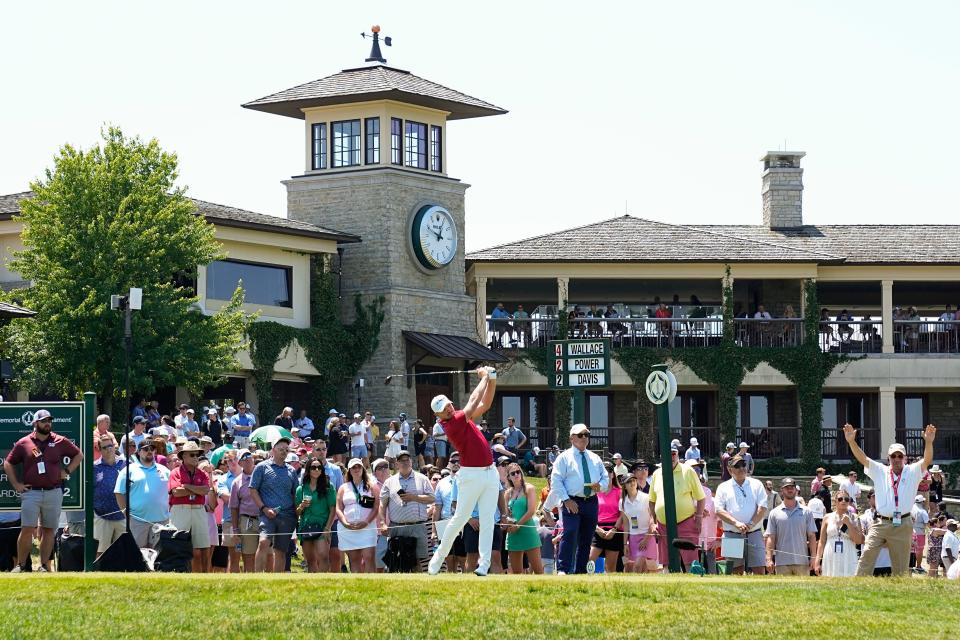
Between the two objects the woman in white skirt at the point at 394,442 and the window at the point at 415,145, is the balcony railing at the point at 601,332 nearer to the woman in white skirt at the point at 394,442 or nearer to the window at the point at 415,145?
the window at the point at 415,145

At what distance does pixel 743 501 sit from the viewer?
20250mm

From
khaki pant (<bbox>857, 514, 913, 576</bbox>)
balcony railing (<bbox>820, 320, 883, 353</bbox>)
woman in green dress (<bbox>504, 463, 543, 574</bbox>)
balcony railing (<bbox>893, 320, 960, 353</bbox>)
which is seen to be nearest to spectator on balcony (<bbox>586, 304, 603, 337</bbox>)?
balcony railing (<bbox>820, 320, 883, 353</bbox>)

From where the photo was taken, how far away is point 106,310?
117 feet

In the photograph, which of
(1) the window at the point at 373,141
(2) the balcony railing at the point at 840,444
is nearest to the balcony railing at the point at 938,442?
(2) the balcony railing at the point at 840,444

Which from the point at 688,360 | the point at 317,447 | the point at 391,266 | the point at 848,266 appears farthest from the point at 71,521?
the point at 848,266

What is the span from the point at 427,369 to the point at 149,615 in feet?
99.6

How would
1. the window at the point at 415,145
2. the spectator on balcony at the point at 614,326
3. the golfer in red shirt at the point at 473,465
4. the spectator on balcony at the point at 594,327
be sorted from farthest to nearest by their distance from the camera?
the spectator on balcony at the point at 614,326 → the spectator on balcony at the point at 594,327 → the window at the point at 415,145 → the golfer in red shirt at the point at 473,465

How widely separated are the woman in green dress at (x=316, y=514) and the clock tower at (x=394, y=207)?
74.3 feet

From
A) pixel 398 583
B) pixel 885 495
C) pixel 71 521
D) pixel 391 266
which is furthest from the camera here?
pixel 391 266

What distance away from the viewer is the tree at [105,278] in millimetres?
35844

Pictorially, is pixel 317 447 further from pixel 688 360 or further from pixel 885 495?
pixel 688 360

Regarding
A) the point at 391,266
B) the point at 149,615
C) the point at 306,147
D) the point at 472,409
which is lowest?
the point at 149,615

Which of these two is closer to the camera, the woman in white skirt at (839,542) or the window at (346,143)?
the woman in white skirt at (839,542)

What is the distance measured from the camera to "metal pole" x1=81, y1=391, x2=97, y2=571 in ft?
61.8
